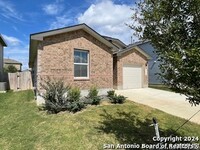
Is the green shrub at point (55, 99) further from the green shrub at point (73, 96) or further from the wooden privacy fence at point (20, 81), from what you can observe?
the wooden privacy fence at point (20, 81)

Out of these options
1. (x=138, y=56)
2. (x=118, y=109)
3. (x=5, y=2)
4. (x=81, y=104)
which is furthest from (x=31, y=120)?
(x=138, y=56)

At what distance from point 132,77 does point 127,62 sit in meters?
1.60

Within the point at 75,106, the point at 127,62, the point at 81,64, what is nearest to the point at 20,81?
the point at 127,62

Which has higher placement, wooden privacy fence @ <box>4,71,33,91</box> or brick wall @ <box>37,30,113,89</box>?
brick wall @ <box>37,30,113,89</box>

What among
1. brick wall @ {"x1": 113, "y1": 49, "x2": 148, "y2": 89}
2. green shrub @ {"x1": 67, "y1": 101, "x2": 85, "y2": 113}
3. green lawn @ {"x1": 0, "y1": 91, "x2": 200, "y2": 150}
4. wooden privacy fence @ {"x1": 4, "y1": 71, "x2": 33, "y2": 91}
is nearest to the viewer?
green lawn @ {"x1": 0, "y1": 91, "x2": 200, "y2": 150}

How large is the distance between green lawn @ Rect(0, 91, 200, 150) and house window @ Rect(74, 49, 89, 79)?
3916 mm

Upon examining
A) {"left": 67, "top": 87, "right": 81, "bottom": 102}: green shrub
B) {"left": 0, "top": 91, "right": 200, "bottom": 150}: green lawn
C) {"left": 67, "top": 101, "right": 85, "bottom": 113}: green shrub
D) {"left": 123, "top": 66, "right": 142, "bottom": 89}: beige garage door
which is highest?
{"left": 123, "top": 66, "right": 142, "bottom": 89}: beige garage door

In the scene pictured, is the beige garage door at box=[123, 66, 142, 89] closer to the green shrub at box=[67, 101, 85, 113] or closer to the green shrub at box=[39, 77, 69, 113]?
the green shrub at box=[67, 101, 85, 113]

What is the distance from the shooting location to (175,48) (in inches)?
170

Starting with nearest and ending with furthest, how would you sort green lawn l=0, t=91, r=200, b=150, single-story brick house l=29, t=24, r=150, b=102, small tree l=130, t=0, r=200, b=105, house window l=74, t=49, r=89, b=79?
small tree l=130, t=0, r=200, b=105
green lawn l=0, t=91, r=200, b=150
single-story brick house l=29, t=24, r=150, b=102
house window l=74, t=49, r=89, b=79

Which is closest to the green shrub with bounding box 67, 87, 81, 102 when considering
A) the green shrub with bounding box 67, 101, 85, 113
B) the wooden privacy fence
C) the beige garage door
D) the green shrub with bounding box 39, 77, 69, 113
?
the green shrub with bounding box 39, 77, 69, 113

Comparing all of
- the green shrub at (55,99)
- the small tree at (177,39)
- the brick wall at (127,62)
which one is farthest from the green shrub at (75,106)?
the brick wall at (127,62)

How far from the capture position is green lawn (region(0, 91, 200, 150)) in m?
6.78

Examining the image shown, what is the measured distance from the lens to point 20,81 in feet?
78.1
